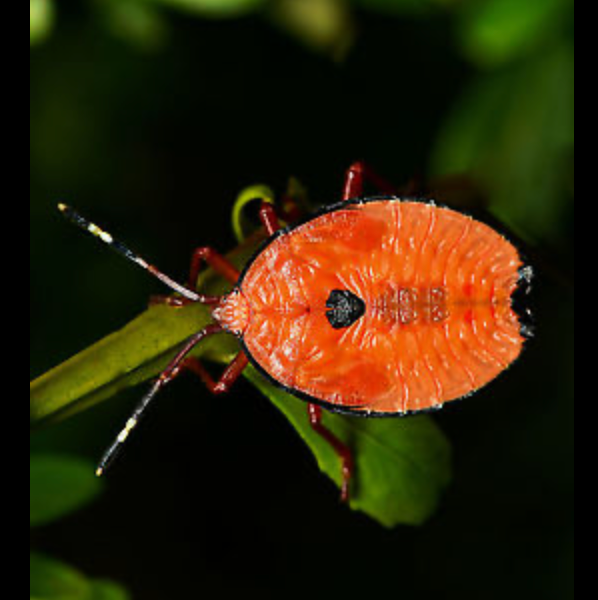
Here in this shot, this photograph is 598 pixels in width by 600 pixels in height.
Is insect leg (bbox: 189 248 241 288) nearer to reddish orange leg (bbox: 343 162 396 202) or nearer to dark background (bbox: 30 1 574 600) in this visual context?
reddish orange leg (bbox: 343 162 396 202)

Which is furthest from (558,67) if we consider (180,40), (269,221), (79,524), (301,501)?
(79,524)

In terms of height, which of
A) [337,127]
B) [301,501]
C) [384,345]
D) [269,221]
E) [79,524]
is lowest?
[79,524]

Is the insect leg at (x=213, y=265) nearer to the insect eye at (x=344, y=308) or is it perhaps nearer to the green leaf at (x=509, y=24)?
the insect eye at (x=344, y=308)

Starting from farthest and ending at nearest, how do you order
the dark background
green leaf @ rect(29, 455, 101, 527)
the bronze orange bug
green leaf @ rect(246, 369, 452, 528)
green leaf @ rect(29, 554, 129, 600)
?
the dark background, green leaf @ rect(246, 369, 452, 528), the bronze orange bug, green leaf @ rect(29, 455, 101, 527), green leaf @ rect(29, 554, 129, 600)

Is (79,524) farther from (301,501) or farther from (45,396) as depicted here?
(45,396)

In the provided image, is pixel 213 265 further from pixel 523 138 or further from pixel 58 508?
pixel 523 138

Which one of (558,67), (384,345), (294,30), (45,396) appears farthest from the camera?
(294,30)

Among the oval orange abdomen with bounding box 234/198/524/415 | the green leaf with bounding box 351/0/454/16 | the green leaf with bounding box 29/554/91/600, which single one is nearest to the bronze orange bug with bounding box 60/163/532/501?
the oval orange abdomen with bounding box 234/198/524/415
